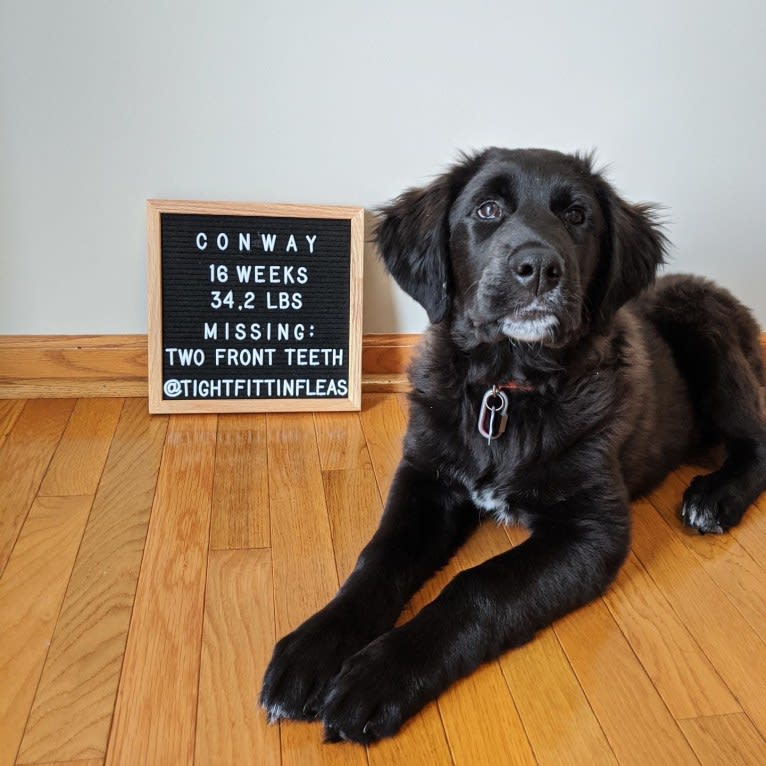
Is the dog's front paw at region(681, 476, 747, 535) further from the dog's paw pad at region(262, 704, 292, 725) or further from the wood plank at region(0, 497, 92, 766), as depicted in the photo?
the wood plank at region(0, 497, 92, 766)

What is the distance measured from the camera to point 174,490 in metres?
2.01

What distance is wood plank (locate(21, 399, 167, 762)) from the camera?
1.32m

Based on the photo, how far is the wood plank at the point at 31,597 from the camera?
1.37 m

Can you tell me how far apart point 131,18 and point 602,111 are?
4.11ft

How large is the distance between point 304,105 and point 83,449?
104 centimetres

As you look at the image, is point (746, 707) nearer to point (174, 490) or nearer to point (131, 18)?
point (174, 490)

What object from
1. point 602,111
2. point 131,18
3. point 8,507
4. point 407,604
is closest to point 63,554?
point 8,507

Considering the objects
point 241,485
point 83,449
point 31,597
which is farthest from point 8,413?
point 31,597

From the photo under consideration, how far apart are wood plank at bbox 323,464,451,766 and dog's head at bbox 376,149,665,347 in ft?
1.53

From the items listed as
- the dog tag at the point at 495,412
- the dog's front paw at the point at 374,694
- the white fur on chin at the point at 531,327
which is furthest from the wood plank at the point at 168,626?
the white fur on chin at the point at 531,327

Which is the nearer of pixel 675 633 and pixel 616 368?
pixel 675 633

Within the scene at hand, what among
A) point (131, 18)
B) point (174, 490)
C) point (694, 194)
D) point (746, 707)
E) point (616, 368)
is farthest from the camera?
point (694, 194)

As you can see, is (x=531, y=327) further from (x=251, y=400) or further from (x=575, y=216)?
(x=251, y=400)

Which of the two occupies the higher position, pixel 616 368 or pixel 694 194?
pixel 694 194
